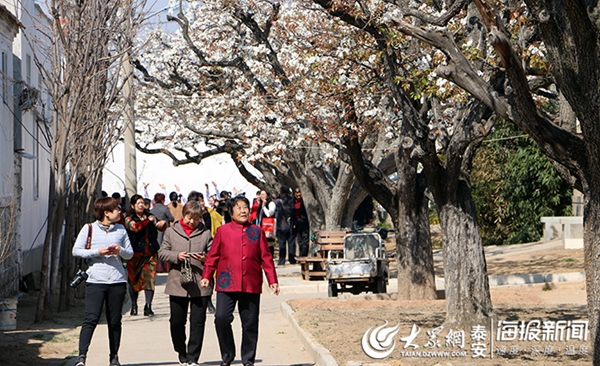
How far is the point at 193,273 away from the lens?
9.06 metres

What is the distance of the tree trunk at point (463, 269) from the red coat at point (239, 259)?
10.3 ft

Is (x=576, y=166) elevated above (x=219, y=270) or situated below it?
above

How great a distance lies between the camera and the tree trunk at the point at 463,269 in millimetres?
10961

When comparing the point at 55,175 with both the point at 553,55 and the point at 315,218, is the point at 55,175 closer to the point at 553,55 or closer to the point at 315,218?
the point at 553,55

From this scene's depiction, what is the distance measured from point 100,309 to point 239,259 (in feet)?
4.84

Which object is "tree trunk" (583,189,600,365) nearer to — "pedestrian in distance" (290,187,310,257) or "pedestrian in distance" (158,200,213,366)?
"pedestrian in distance" (158,200,213,366)

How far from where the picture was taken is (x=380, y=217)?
42.6 m

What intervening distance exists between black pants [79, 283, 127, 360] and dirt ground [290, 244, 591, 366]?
89.0 inches

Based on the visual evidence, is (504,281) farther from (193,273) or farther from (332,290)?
(193,273)

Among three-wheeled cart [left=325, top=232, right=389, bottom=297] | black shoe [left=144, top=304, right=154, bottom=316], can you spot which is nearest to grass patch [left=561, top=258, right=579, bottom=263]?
three-wheeled cart [left=325, top=232, right=389, bottom=297]

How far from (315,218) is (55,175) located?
1079 centimetres

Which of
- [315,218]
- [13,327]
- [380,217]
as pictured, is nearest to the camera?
[13,327]

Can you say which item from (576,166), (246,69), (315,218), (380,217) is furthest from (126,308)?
(380,217)

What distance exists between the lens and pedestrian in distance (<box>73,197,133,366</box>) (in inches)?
345
